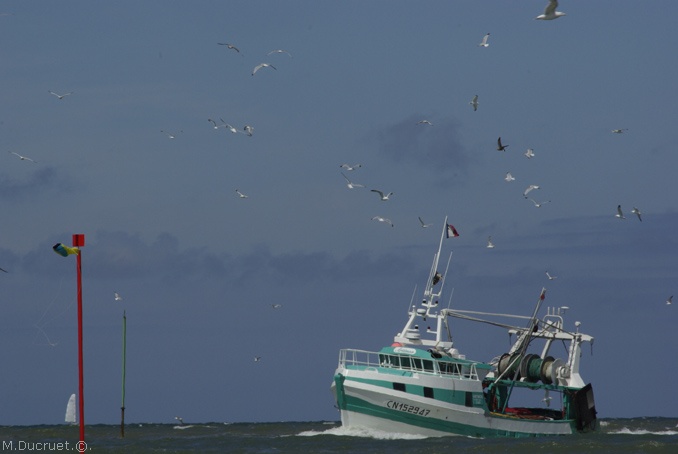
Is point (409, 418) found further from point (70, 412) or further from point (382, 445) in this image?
point (70, 412)

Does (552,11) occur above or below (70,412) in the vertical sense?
above

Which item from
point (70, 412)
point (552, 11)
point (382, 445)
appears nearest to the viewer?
point (552, 11)

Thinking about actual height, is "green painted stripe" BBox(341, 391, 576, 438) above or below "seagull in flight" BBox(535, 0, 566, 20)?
below

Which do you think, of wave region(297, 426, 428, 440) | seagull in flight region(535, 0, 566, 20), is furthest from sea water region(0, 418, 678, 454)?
seagull in flight region(535, 0, 566, 20)

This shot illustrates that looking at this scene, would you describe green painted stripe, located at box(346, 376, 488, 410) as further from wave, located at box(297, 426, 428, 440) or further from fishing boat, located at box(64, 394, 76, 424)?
fishing boat, located at box(64, 394, 76, 424)

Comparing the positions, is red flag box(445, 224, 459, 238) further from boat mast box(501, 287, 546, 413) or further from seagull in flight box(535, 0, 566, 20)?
seagull in flight box(535, 0, 566, 20)

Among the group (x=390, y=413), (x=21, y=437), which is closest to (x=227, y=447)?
(x=390, y=413)

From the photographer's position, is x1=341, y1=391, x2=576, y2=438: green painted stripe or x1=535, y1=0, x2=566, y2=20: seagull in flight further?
x1=341, y1=391, x2=576, y2=438: green painted stripe

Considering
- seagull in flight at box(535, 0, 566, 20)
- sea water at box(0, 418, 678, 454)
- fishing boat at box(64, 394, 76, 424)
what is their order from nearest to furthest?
seagull in flight at box(535, 0, 566, 20), sea water at box(0, 418, 678, 454), fishing boat at box(64, 394, 76, 424)

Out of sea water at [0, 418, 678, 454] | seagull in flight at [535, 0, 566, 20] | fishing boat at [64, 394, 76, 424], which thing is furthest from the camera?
fishing boat at [64, 394, 76, 424]

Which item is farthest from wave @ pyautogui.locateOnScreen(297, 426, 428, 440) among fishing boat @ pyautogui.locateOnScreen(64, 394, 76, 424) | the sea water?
fishing boat @ pyautogui.locateOnScreen(64, 394, 76, 424)

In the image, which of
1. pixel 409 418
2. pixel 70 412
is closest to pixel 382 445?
pixel 409 418

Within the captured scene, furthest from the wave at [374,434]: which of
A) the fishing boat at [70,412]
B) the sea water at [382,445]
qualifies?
the fishing boat at [70,412]

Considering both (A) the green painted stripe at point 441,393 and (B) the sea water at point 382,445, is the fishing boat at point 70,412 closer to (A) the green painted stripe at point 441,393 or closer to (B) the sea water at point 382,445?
(B) the sea water at point 382,445
